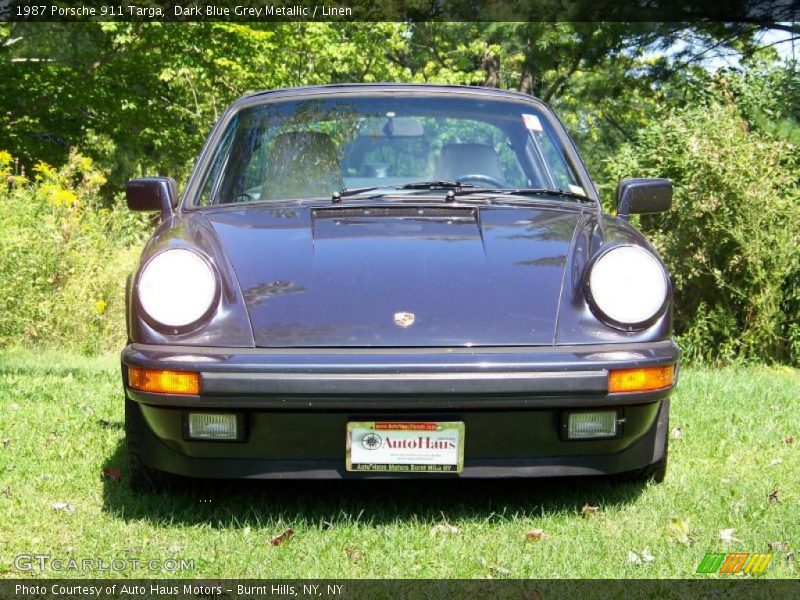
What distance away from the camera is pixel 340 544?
321 centimetres

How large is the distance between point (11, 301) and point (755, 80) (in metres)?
6.93

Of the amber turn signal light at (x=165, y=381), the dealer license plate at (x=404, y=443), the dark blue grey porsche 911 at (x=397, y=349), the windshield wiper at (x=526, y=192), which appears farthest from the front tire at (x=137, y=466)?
the windshield wiper at (x=526, y=192)

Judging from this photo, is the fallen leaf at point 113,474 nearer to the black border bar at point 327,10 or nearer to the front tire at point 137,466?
the front tire at point 137,466

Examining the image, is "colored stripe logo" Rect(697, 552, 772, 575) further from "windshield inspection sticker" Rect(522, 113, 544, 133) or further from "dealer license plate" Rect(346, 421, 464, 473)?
"windshield inspection sticker" Rect(522, 113, 544, 133)

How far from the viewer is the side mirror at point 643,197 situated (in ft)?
14.0

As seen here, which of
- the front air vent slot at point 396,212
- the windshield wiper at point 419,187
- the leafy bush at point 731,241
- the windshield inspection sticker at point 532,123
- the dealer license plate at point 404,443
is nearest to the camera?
the dealer license plate at point 404,443

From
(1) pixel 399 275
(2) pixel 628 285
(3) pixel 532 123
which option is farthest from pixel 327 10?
(2) pixel 628 285

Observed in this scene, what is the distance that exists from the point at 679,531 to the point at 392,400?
1059 millimetres

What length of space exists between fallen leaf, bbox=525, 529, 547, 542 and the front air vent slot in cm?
120

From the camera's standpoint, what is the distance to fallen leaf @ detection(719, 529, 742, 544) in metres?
3.27

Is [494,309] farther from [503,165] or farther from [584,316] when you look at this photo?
[503,165]

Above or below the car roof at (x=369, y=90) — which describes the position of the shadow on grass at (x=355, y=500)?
below

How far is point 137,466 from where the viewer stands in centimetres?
357

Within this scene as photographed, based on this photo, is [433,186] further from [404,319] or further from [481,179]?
[404,319]
